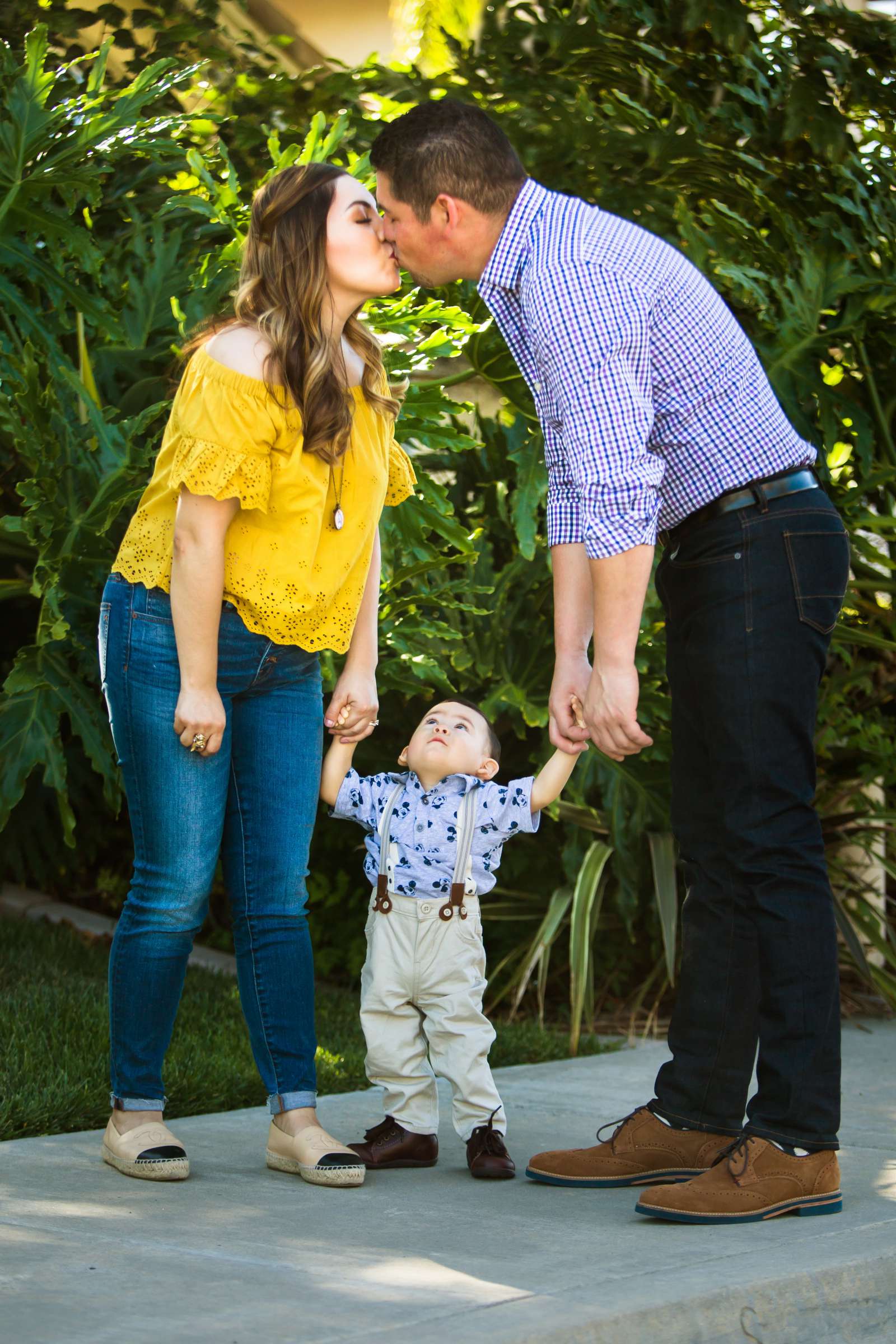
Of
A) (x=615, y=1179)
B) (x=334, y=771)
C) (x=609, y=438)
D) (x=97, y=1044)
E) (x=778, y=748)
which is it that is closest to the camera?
(x=609, y=438)

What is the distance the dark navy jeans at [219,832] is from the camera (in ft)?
10.1

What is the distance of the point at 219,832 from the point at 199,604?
19.2 inches

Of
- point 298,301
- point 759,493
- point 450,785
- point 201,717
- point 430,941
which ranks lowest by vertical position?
point 430,941

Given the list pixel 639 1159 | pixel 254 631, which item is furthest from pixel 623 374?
pixel 639 1159

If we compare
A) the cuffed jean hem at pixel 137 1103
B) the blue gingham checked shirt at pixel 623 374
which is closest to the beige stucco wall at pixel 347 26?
the blue gingham checked shirt at pixel 623 374

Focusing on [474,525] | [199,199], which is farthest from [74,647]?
[474,525]

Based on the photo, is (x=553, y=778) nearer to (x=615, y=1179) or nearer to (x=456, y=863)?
(x=456, y=863)

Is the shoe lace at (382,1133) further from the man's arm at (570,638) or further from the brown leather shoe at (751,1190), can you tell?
the man's arm at (570,638)

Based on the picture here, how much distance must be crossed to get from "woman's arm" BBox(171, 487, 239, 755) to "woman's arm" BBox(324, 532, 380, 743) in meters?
0.38

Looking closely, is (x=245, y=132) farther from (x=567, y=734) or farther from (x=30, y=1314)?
(x=30, y=1314)

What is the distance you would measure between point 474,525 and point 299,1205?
362 cm

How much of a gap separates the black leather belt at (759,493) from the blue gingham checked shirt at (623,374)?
0.05 ft

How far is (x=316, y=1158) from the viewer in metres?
3.13

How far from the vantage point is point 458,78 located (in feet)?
23.4
